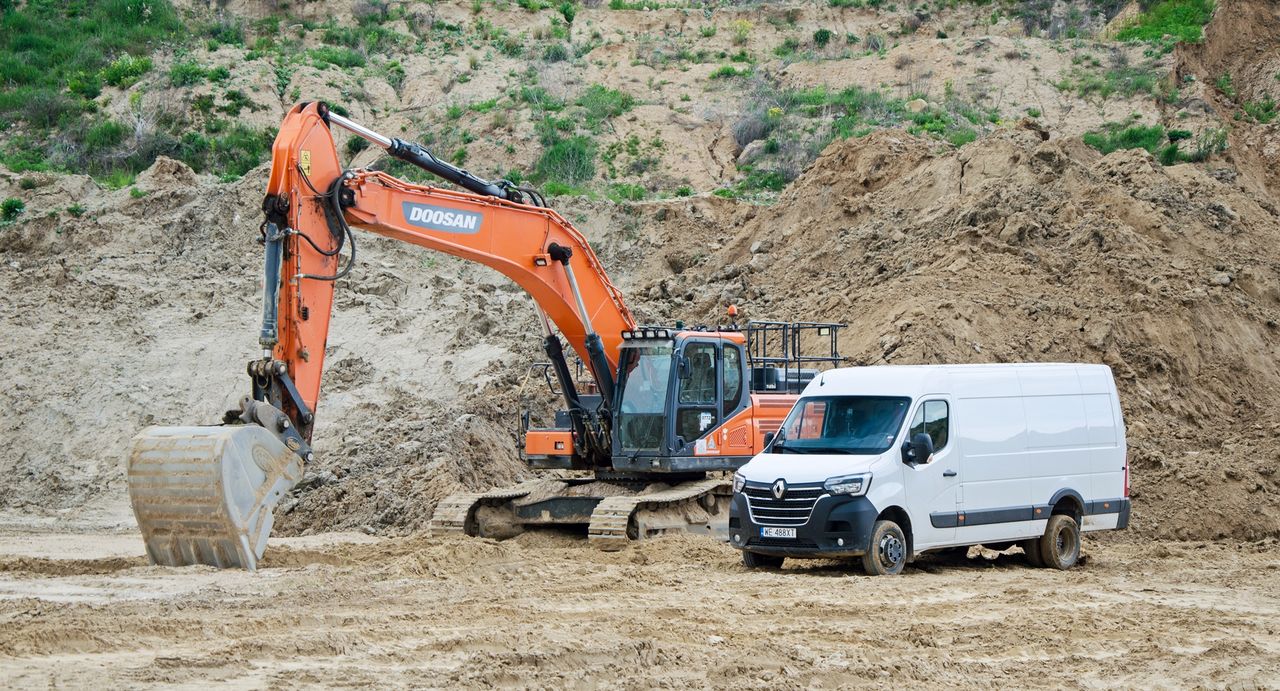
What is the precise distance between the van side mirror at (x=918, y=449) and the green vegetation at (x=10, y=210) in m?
22.2

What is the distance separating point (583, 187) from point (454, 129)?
517 centimetres

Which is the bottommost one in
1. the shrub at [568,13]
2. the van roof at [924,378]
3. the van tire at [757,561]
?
the van tire at [757,561]

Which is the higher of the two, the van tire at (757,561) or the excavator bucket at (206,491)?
the excavator bucket at (206,491)

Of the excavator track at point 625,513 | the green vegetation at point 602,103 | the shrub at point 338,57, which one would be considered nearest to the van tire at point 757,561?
the excavator track at point 625,513

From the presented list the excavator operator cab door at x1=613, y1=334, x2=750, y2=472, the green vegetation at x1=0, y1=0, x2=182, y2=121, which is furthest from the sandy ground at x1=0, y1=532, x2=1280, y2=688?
the green vegetation at x1=0, y1=0, x2=182, y2=121

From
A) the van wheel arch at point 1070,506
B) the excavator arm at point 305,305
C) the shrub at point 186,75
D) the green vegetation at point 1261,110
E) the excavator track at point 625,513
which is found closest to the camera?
the excavator arm at point 305,305

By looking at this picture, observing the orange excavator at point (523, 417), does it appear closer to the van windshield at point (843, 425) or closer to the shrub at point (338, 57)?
the van windshield at point (843, 425)

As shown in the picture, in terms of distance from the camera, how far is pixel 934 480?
1288 cm

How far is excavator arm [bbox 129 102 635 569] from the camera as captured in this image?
1141cm

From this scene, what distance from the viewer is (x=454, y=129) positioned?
→ 36.4m

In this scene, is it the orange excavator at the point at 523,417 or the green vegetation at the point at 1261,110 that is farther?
the green vegetation at the point at 1261,110

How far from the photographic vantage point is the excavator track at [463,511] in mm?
15188

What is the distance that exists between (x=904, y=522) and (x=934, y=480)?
492mm

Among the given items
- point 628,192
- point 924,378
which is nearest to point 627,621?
point 924,378
